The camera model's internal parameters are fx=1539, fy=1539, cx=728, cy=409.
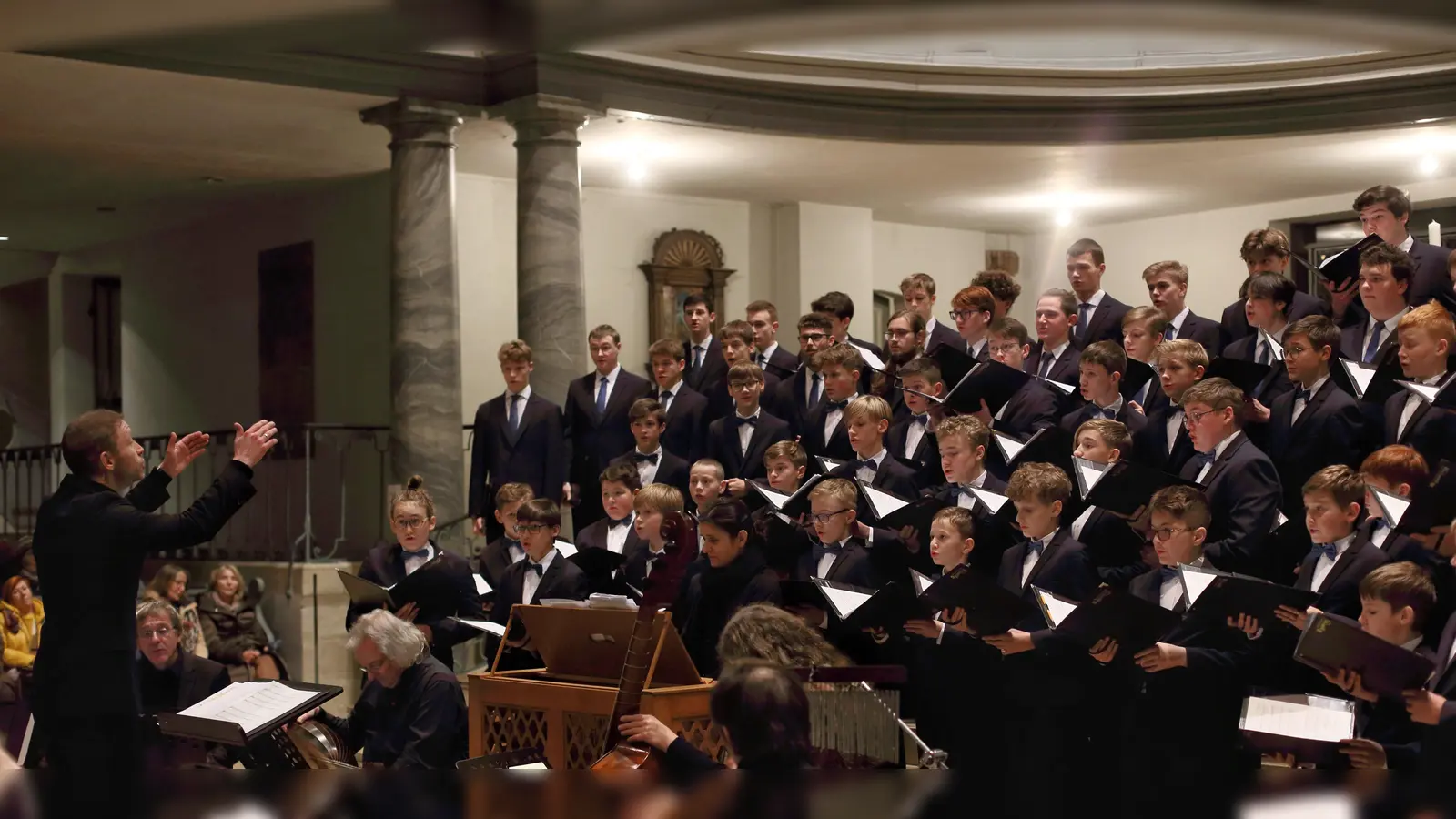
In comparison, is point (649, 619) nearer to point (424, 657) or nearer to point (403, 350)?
point (424, 657)

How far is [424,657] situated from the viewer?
550 cm

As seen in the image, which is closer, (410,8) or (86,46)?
(410,8)

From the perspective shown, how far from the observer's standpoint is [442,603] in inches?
265

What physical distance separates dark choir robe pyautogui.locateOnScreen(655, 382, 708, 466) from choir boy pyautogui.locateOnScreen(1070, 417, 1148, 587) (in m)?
2.98

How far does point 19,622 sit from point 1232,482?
24.1 feet

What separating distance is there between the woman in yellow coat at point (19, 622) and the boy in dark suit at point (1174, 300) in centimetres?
656

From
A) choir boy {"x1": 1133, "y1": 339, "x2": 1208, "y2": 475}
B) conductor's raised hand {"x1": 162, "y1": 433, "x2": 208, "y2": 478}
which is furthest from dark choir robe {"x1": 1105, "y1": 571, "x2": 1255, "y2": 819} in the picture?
conductor's raised hand {"x1": 162, "y1": 433, "x2": 208, "y2": 478}

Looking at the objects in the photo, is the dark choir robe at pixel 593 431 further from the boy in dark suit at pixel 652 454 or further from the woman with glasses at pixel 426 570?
the woman with glasses at pixel 426 570

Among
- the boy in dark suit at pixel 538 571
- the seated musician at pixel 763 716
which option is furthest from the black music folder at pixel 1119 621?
the boy in dark suit at pixel 538 571

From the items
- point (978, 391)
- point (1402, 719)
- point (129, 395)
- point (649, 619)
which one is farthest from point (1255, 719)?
point (129, 395)

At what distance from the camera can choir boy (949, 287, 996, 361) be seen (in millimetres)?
7344

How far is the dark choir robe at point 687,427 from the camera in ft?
26.8

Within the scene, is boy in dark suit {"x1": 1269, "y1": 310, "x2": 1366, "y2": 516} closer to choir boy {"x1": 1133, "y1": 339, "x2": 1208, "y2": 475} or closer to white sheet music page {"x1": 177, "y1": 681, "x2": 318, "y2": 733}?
choir boy {"x1": 1133, "y1": 339, "x2": 1208, "y2": 475}

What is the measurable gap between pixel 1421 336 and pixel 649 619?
9.29ft
